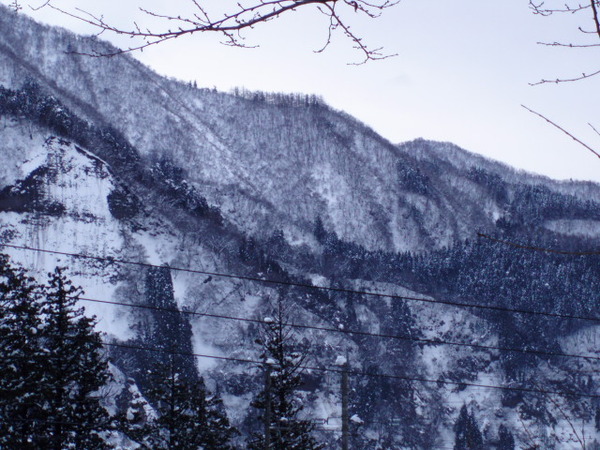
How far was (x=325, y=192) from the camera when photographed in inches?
4953

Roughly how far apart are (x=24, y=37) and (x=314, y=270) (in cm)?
8874

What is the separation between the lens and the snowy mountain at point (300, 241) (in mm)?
68938

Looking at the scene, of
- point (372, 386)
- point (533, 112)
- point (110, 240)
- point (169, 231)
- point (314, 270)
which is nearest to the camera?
point (533, 112)

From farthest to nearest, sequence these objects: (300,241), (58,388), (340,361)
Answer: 1. (300,241)
2. (340,361)
3. (58,388)

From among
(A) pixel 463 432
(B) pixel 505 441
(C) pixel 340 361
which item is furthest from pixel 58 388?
(B) pixel 505 441

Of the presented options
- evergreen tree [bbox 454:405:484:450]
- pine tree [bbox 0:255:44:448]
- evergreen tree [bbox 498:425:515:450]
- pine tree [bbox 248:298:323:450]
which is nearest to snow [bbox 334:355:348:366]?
evergreen tree [bbox 454:405:484:450]

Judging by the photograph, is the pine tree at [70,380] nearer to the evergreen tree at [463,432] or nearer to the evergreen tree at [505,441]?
the evergreen tree at [463,432]

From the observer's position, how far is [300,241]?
108312 mm

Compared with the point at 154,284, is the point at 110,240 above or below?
above

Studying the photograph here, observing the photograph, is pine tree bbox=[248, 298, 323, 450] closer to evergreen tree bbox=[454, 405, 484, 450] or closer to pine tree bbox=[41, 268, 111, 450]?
pine tree bbox=[41, 268, 111, 450]

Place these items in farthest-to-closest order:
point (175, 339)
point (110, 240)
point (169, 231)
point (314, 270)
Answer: point (314, 270), point (169, 231), point (110, 240), point (175, 339)

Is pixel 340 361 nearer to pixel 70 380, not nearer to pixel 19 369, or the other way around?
pixel 70 380

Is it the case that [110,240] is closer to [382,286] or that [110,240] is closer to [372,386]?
[372,386]

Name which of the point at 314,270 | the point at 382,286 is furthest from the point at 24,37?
the point at 382,286
